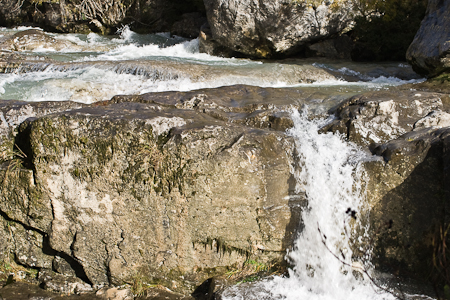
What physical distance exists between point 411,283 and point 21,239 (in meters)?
4.01

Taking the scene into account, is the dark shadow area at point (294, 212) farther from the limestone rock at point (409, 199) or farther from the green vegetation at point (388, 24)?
the green vegetation at point (388, 24)

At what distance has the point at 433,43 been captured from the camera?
741 cm

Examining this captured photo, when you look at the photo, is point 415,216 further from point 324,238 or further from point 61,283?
point 61,283

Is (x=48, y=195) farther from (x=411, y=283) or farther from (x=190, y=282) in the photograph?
(x=411, y=283)

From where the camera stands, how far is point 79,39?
12.9 m

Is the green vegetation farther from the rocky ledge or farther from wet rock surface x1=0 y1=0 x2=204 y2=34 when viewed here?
the rocky ledge

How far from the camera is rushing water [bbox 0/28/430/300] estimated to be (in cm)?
390

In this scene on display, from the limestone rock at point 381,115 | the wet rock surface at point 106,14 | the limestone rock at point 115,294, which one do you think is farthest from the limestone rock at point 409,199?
the wet rock surface at point 106,14

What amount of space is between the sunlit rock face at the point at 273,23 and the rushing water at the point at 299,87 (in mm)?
927

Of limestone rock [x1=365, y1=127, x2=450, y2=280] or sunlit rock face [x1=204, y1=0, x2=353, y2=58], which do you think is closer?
limestone rock [x1=365, y1=127, x2=450, y2=280]

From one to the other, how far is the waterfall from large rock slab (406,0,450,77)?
4.25 m

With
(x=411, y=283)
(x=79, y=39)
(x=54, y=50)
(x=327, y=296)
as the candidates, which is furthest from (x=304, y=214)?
(x=79, y=39)

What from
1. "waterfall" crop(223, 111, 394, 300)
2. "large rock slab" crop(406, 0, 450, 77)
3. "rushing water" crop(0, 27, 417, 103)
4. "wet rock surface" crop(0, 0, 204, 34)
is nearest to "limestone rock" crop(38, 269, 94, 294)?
"waterfall" crop(223, 111, 394, 300)

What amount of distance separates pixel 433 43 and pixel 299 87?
2906 mm
